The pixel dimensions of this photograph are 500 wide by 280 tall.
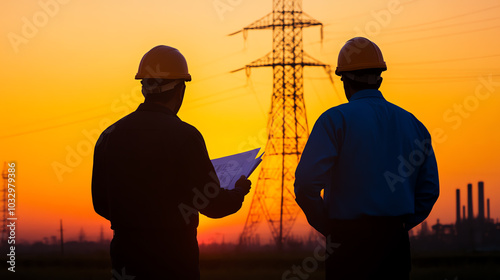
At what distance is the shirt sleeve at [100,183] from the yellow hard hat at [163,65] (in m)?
0.54

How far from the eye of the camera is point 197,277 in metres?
5.52

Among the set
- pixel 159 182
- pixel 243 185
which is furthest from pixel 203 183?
pixel 243 185

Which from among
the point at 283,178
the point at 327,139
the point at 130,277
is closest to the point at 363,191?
the point at 327,139

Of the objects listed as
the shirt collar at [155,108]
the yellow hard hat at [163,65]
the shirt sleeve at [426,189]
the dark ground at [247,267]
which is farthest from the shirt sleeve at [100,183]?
the dark ground at [247,267]

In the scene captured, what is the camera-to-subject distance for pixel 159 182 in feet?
17.6

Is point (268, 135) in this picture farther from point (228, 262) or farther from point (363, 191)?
point (363, 191)

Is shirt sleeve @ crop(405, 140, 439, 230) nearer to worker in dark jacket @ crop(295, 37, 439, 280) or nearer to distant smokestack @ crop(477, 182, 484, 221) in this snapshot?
worker in dark jacket @ crop(295, 37, 439, 280)

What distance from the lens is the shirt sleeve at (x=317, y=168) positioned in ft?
17.5

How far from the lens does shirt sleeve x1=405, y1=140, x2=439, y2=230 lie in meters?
5.73

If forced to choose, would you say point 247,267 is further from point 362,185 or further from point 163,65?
point 362,185

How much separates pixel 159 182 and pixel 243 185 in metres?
0.79

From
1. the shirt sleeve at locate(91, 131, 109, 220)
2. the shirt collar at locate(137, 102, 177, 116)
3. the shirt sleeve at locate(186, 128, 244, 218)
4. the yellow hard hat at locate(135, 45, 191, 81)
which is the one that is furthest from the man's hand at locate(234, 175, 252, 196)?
the shirt sleeve at locate(91, 131, 109, 220)

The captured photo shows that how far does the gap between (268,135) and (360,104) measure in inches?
1043

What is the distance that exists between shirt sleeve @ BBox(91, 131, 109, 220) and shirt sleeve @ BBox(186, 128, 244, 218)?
666 mm
